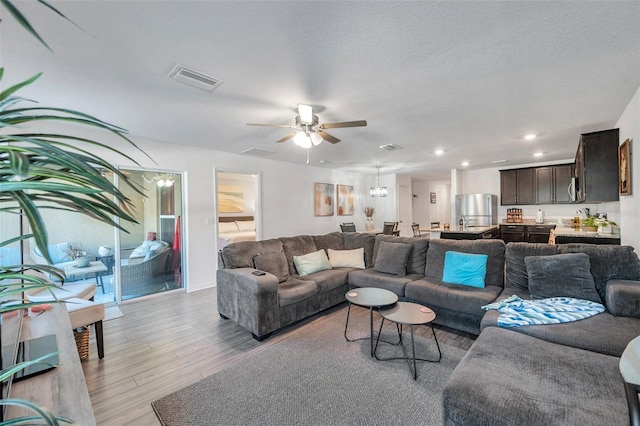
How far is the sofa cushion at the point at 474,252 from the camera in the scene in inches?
124

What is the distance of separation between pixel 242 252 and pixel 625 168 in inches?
177

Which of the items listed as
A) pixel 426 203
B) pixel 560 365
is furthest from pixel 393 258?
pixel 426 203

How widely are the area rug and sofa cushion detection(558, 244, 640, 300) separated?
1405mm

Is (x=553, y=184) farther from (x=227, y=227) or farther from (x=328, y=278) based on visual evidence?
(x=227, y=227)

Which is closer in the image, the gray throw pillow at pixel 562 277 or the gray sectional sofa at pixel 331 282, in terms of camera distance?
the gray throw pillow at pixel 562 277

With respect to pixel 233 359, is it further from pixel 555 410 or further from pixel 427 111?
pixel 427 111

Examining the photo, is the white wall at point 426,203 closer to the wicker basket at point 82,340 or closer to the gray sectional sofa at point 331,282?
the gray sectional sofa at point 331,282

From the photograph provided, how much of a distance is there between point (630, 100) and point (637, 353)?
3.13 metres

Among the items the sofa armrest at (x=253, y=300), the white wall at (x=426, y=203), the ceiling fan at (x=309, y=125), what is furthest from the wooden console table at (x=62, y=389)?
the white wall at (x=426, y=203)

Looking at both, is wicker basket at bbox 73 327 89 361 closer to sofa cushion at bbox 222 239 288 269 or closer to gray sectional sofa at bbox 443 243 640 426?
sofa cushion at bbox 222 239 288 269

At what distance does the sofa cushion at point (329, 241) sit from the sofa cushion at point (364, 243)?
9 cm

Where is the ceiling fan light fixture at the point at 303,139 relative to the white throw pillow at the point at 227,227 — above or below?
above

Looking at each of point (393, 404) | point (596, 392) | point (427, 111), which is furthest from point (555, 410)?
point (427, 111)

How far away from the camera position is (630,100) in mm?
2957
